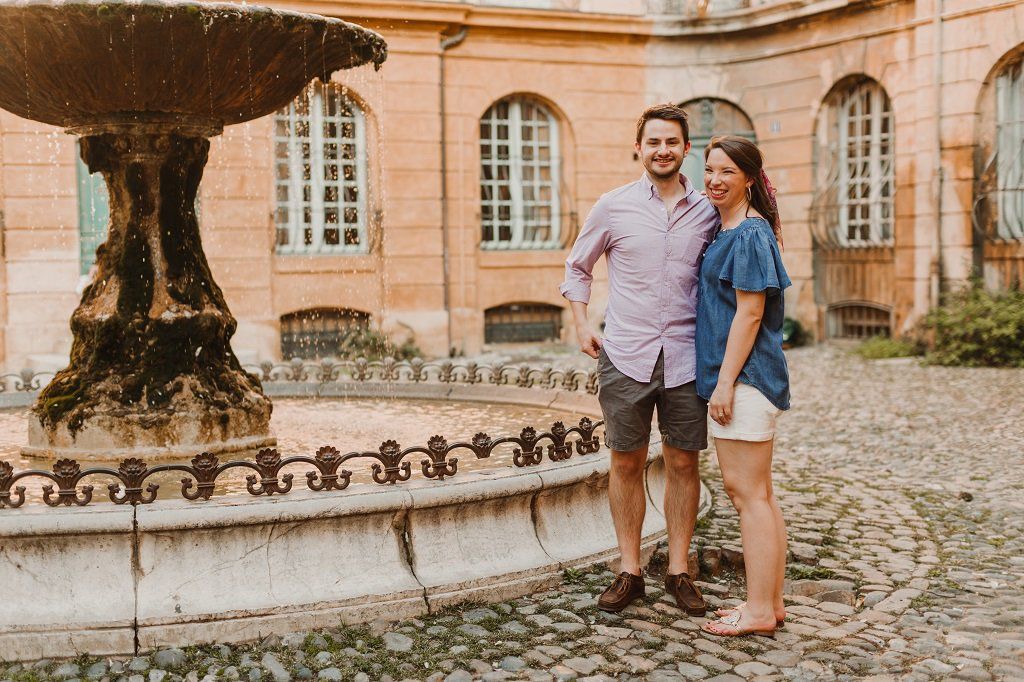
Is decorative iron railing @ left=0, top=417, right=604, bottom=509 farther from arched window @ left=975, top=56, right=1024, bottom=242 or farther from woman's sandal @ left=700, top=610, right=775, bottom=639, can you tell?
arched window @ left=975, top=56, right=1024, bottom=242

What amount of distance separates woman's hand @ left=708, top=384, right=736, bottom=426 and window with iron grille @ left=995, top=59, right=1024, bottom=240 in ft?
42.9

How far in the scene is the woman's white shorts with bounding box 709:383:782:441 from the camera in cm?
446

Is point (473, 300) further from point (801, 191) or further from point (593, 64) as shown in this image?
point (801, 191)

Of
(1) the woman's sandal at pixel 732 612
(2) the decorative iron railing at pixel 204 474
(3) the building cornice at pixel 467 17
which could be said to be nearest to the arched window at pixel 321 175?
(3) the building cornice at pixel 467 17

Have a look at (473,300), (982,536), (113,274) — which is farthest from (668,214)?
(473,300)

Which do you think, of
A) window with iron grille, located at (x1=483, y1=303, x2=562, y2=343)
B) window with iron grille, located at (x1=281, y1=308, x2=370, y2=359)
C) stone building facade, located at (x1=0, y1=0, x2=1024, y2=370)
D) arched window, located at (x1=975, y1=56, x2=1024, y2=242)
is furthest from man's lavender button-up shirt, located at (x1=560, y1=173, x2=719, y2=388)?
window with iron grille, located at (x1=483, y1=303, x2=562, y2=343)

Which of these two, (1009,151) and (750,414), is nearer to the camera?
(750,414)

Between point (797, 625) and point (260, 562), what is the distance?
2164mm

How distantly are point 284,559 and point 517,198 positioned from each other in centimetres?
1445

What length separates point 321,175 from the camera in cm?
1722

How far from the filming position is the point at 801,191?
18578 mm

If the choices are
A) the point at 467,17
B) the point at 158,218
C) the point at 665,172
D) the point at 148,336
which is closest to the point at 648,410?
the point at 665,172

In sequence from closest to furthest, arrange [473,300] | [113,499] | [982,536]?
[113,499] → [982,536] → [473,300]

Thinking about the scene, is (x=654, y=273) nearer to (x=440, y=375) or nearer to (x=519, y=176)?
(x=440, y=375)
